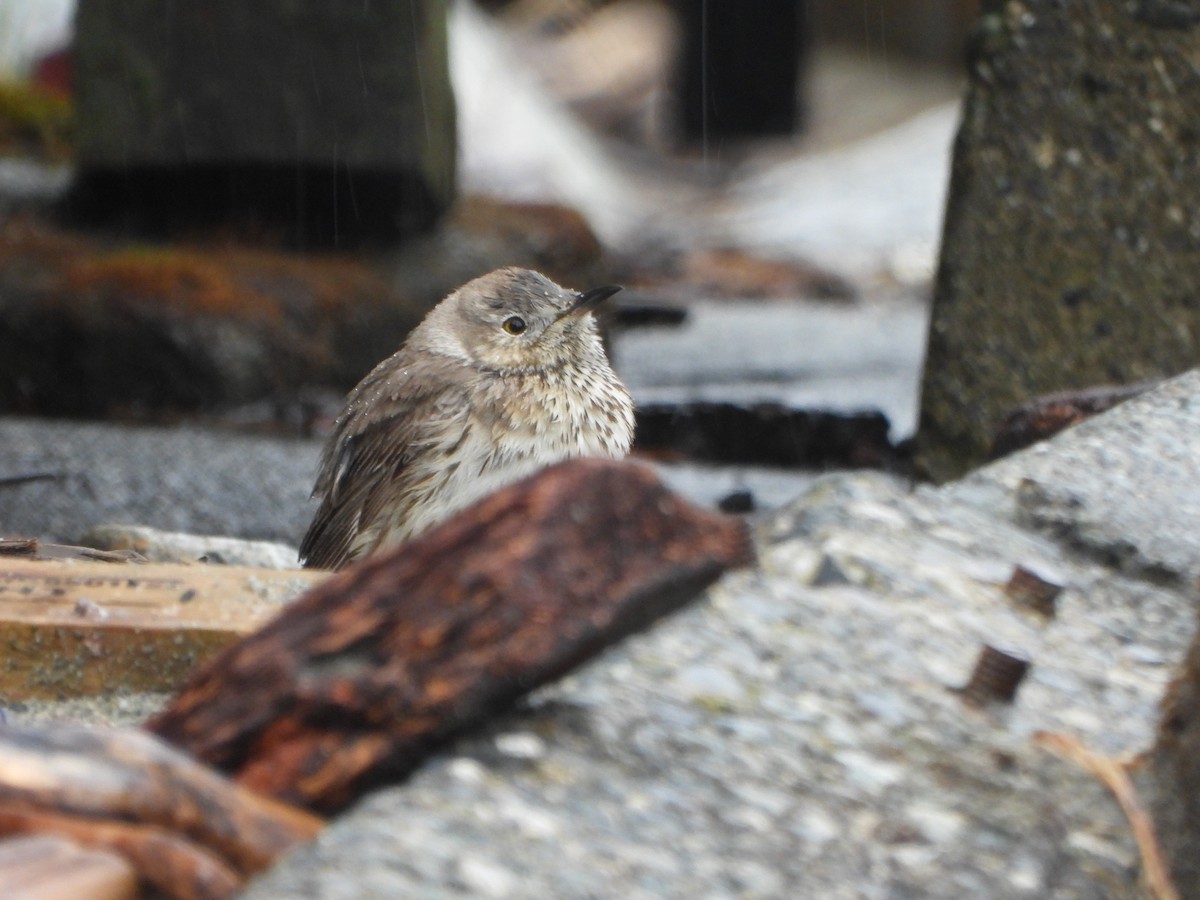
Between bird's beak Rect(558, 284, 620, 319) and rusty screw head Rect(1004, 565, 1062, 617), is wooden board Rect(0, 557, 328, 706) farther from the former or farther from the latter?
bird's beak Rect(558, 284, 620, 319)

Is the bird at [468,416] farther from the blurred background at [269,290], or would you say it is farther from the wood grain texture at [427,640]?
the wood grain texture at [427,640]

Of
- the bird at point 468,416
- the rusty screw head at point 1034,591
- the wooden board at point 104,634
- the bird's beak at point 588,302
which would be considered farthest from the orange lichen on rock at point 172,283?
the rusty screw head at point 1034,591

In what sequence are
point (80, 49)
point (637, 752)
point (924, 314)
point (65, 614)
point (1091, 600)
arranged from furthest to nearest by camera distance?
point (924, 314)
point (80, 49)
point (65, 614)
point (1091, 600)
point (637, 752)

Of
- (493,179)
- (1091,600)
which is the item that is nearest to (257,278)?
(1091,600)

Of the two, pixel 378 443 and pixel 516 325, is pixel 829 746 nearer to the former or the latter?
pixel 378 443

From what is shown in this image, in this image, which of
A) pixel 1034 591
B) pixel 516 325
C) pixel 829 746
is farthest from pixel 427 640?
pixel 516 325

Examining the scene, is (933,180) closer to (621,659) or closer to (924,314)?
(924,314)
